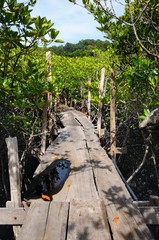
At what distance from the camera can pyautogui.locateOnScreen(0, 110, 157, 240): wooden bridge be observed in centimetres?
230

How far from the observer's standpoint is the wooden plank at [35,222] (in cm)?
226

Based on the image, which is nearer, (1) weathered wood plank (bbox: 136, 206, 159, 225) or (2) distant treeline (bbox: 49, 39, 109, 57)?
(1) weathered wood plank (bbox: 136, 206, 159, 225)

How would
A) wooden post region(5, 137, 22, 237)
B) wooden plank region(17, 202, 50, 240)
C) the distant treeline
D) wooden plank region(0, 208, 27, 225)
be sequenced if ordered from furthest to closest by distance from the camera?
the distant treeline → wooden post region(5, 137, 22, 237) → wooden plank region(0, 208, 27, 225) → wooden plank region(17, 202, 50, 240)

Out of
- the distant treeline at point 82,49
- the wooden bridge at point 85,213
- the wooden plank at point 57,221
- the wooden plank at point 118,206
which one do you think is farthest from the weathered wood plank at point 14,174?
the distant treeline at point 82,49

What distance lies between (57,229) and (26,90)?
6.54 feet

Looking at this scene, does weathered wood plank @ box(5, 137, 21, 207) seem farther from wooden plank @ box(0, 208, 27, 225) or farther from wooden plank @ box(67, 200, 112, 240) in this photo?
wooden plank @ box(67, 200, 112, 240)

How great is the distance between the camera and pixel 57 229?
2.37 meters

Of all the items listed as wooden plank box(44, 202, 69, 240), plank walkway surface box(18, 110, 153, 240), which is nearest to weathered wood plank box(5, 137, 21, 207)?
plank walkway surface box(18, 110, 153, 240)

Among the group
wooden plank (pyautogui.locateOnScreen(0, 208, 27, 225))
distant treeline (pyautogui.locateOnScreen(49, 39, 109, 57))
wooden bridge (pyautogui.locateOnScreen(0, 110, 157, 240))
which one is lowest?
wooden plank (pyautogui.locateOnScreen(0, 208, 27, 225))

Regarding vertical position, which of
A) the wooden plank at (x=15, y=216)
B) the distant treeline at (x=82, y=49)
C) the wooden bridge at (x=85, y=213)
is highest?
the distant treeline at (x=82, y=49)

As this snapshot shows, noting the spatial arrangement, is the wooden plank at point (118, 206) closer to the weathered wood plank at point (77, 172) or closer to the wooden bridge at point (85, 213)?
the wooden bridge at point (85, 213)

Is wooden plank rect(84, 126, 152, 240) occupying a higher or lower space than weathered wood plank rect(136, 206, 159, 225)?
higher

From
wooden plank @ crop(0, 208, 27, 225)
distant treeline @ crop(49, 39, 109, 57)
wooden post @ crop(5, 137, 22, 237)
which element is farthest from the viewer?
distant treeline @ crop(49, 39, 109, 57)

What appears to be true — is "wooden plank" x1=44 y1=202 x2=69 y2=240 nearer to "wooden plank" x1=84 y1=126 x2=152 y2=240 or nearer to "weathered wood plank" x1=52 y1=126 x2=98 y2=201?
"weathered wood plank" x1=52 y1=126 x2=98 y2=201
